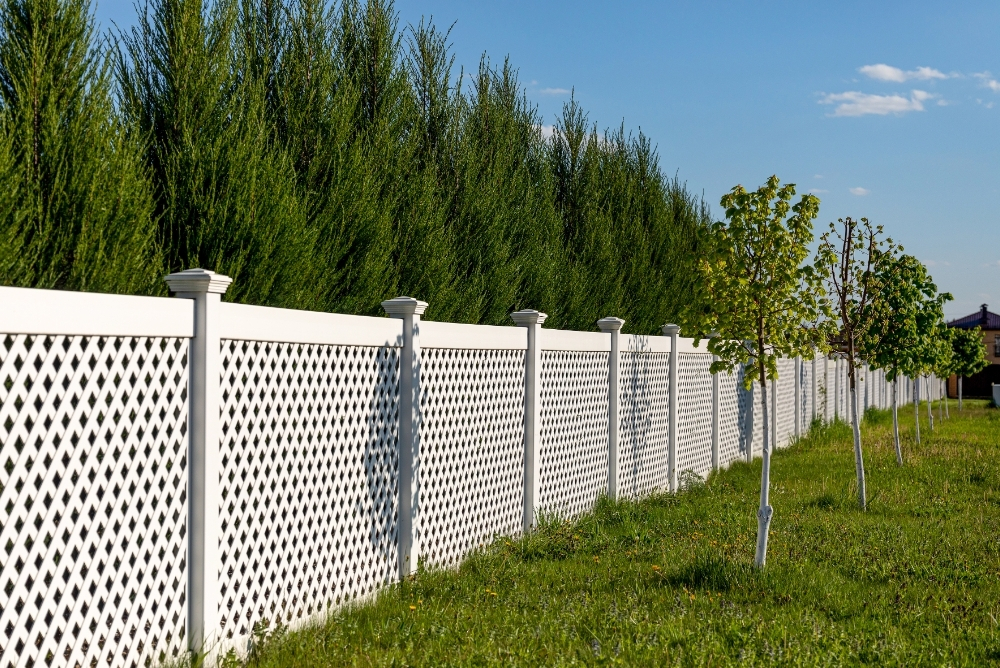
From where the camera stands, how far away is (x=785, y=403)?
17922 millimetres

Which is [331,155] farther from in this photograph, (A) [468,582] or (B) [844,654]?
(B) [844,654]

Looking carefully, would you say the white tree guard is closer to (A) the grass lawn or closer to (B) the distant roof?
(A) the grass lawn

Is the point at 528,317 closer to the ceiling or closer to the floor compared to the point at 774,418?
closer to the ceiling

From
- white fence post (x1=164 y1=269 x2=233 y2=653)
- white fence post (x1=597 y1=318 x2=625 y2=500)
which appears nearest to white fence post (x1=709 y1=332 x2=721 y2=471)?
white fence post (x1=597 y1=318 x2=625 y2=500)

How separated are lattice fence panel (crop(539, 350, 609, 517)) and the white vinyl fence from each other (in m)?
0.06

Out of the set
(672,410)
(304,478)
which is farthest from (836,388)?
(304,478)

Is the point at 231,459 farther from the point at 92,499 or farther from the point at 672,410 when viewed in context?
the point at 672,410

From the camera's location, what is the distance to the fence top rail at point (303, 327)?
14.5 ft

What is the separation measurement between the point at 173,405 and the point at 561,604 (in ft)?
8.90

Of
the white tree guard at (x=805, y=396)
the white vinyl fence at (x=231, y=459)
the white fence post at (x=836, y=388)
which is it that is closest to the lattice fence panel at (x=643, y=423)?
the white vinyl fence at (x=231, y=459)

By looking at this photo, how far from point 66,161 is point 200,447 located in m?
2.88

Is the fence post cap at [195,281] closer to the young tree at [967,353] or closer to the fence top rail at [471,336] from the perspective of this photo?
the fence top rail at [471,336]

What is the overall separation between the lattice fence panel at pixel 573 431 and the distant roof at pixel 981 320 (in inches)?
2519

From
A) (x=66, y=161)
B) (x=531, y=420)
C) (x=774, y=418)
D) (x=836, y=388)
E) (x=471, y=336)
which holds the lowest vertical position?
(x=774, y=418)
